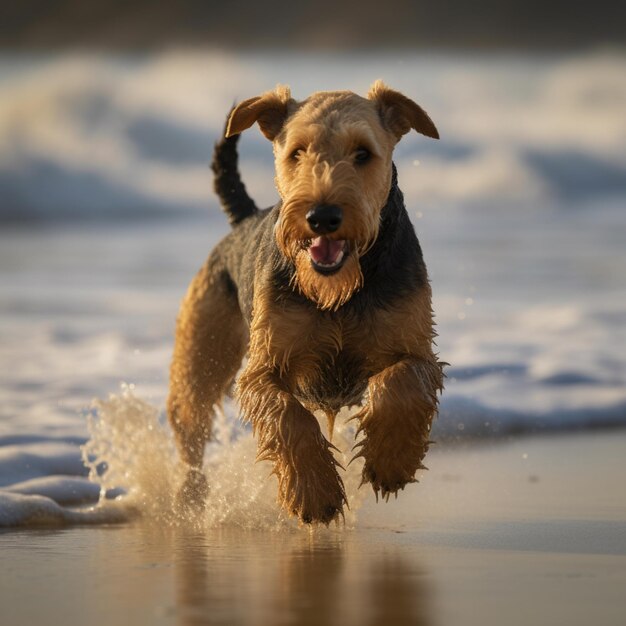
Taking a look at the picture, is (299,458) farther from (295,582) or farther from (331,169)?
(331,169)

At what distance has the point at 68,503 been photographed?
6.25m

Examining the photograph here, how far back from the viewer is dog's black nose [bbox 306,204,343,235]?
4.31 meters

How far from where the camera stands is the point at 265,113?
4.97 m

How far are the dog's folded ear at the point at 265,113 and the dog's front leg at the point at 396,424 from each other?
3.53 feet

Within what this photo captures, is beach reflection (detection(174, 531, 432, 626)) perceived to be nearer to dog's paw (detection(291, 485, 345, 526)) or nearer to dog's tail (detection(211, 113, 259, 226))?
dog's paw (detection(291, 485, 345, 526))

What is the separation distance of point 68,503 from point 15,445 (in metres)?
1.08

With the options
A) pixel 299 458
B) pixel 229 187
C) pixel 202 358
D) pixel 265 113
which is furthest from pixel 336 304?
pixel 229 187

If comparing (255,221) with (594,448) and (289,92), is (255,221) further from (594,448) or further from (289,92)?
(594,448)

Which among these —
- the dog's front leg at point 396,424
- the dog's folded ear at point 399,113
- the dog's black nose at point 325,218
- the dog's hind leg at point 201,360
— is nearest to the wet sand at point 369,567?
the dog's front leg at point 396,424

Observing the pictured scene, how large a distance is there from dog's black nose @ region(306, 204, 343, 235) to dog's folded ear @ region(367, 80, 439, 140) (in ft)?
2.43

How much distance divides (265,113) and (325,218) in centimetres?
83

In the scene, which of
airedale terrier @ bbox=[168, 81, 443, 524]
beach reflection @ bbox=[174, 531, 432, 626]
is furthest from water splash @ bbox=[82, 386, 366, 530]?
airedale terrier @ bbox=[168, 81, 443, 524]

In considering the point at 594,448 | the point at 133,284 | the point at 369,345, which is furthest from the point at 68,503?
the point at 133,284

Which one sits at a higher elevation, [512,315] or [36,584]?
[512,315]
